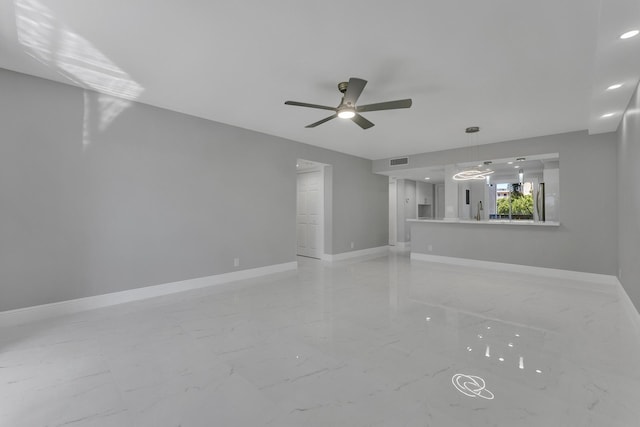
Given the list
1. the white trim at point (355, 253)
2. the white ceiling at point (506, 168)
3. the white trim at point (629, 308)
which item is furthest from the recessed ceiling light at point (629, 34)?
the white trim at point (355, 253)

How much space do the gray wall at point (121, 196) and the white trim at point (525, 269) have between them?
3.65m

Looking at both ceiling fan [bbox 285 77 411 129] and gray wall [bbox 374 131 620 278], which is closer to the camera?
ceiling fan [bbox 285 77 411 129]

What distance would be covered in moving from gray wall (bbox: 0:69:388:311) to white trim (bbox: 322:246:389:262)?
1.51 meters

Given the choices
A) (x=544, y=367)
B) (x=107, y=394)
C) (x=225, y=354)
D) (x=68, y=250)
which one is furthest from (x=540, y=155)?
(x=68, y=250)

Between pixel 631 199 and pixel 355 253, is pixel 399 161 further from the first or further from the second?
pixel 631 199

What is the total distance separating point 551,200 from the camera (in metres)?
6.50

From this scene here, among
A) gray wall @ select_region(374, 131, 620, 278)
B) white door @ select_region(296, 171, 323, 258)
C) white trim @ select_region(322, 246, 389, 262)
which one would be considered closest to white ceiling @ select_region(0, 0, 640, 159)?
gray wall @ select_region(374, 131, 620, 278)

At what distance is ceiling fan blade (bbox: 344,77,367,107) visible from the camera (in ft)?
9.15

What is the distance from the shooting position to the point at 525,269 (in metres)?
5.74

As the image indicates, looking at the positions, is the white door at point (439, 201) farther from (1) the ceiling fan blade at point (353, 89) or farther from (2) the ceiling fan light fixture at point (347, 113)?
(1) the ceiling fan blade at point (353, 89)

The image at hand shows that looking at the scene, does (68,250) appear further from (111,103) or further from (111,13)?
(111,13)

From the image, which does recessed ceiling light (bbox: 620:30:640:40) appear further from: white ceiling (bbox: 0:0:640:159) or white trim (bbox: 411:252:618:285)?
white trim (bbox: 411:252:618:285)

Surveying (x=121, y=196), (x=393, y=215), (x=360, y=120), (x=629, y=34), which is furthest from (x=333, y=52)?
(x=393, y=215)

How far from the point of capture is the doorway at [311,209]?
737 cm
